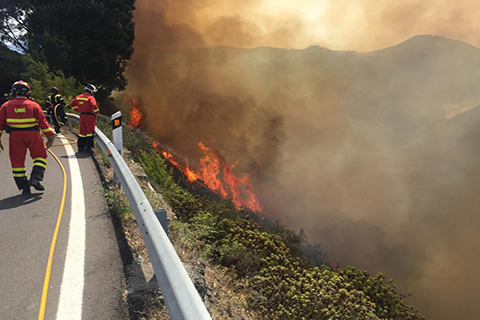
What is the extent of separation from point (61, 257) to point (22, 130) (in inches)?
125

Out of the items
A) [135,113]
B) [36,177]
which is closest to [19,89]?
[36,177]

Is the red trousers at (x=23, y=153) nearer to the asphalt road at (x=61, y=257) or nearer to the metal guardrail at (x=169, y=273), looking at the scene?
the asphalt road at (x=61, y=257)

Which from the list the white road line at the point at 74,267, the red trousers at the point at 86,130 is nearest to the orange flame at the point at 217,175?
the red trousers at the point at 86,130

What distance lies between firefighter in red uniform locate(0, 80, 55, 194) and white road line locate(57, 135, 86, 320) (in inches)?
35.3

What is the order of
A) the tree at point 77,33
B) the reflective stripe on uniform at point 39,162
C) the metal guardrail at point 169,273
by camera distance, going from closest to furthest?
the metal guardrail at point 169,273 → the reflective stripe on uniform at point 39,162 → the tree at point 77,33

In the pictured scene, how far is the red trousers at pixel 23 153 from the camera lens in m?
4.77

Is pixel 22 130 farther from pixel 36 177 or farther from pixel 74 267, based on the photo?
pixel 74 267

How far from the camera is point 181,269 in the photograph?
1.78 m

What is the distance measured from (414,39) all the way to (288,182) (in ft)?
208

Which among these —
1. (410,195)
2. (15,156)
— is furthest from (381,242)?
(15,156)

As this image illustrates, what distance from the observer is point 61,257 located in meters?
2.93

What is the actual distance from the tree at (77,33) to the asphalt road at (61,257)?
56.5 feet

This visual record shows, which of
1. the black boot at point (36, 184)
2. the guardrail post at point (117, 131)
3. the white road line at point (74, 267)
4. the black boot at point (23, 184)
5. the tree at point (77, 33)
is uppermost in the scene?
the tree at point (77, 33)

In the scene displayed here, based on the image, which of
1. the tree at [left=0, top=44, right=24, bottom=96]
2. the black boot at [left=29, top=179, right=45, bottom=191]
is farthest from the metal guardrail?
the tree at [left=0, top=44, right=24, bottom=96]
